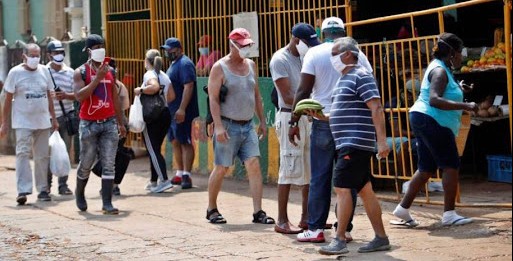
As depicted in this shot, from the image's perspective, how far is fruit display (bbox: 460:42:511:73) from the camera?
36.3 ft

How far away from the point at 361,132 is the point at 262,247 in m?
1.40

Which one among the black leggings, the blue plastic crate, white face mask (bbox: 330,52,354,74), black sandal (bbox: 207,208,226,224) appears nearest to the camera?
white face mask (bbox: 330,52,354,74)

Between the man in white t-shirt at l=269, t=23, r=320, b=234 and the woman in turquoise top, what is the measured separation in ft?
3.37

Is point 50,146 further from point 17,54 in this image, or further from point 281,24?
point 17,54

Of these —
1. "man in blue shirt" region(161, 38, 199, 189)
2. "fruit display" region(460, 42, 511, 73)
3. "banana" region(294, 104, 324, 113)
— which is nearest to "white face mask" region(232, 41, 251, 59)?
"banana" region(294, 104, 324, 113)

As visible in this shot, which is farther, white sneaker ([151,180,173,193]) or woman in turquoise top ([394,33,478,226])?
white sneaker ([151,180,173,193])

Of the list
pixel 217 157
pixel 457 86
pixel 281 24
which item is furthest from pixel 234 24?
pixel 457 86

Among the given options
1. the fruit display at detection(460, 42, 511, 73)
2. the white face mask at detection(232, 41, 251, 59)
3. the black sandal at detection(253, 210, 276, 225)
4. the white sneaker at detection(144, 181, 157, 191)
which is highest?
the white face mask at detection(232, 41, 251, 59)

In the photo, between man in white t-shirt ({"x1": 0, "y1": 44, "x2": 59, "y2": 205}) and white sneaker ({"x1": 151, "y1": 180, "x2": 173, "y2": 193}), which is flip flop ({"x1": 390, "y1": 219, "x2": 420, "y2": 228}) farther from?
man in white t-shirt ({"x1": 0, "y1": 44, "x2": 59, "y2": 205})

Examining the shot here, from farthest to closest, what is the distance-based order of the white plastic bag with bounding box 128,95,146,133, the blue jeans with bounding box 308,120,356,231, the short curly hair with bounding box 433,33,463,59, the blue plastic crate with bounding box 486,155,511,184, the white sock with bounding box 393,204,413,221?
the white plastic bag with bounding box 128,95,146,133, the blue plastic crate with bounding box 486,155,511,184, the white sock with bounding box 393,204,413,221, the short curly hair with bounding box 433,33,463,59, the blue jeans with bounding box 308,120,356,231

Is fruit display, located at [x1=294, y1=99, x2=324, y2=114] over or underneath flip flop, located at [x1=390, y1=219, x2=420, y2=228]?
over

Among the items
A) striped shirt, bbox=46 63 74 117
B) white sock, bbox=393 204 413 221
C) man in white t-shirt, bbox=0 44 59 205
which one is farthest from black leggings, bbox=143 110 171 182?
white sock, bbox=393 204 413 221

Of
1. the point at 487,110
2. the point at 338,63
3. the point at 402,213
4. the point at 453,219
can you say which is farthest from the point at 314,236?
the point at 487,110

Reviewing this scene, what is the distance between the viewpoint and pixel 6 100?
12117 mm
